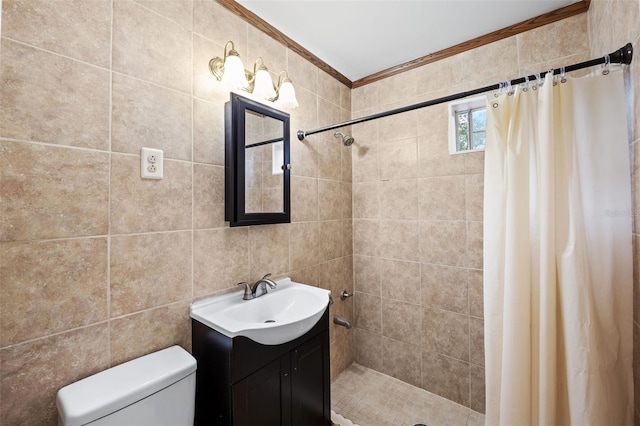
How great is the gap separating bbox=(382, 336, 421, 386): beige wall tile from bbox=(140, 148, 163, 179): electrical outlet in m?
1.94

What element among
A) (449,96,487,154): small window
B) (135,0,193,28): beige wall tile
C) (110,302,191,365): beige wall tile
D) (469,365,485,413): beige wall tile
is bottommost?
(469,365,485,413): beige wall tile

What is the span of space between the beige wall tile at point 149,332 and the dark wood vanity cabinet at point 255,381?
0.05 m

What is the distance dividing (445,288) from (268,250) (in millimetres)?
1234

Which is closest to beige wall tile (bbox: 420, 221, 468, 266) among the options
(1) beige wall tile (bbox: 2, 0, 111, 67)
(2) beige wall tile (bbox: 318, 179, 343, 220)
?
(2) beige wall tile (bbox: 318, 179, 343, 220)

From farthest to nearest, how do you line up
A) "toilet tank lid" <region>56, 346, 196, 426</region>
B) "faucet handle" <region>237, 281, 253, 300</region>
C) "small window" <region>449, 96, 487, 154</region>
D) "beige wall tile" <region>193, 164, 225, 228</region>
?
"small window" <region>449, 96, 487, 154</region> < "faucet handle" <region>237, 281, 253, 300</region> < "beige wall tile" <region>193, 164, 225, 228</region> < "toilet tank lid" <region>56, 346, 196, 426</region>

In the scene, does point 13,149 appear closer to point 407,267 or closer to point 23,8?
point 23,8

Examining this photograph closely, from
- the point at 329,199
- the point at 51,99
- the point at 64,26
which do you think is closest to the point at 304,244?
the point at 329,199

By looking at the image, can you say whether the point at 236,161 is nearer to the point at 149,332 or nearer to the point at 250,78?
the point at 250,78

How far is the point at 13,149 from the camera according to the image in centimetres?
81

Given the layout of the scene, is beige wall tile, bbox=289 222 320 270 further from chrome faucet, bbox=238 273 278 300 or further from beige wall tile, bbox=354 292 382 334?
beige wall tile, bbox=354 292 382 334

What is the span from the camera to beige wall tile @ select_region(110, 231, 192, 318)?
3.31 ft

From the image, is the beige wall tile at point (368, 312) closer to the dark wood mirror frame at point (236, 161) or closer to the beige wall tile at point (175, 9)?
the dark wood mirror frame at point (236, 161)

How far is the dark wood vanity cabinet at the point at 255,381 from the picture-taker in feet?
3.38

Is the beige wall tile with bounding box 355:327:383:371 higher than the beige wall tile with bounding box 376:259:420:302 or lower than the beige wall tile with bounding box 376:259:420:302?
lower
